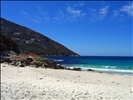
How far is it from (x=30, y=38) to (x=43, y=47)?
998 cm

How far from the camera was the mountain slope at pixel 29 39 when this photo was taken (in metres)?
121

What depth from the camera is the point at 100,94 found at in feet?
34.3

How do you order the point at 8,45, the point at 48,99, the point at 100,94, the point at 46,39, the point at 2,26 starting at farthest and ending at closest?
the point at 46,39 < the point at 2,26 < the point at 8,45 < the point at 100,94 < the point at 48,99

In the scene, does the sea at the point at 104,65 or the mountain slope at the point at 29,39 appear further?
the mountain slope at the point at 29,39

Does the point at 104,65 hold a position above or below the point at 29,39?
below

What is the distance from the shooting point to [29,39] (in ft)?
422

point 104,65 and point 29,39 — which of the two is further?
point 29,39

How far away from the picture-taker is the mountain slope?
398ft

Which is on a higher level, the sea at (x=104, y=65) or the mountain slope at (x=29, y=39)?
the mountain slope at (x=29, y=39)

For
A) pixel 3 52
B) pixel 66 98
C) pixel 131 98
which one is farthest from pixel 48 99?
pixel 3 52

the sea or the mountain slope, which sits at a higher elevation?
the mountain slope

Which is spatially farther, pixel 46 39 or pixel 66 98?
pixel 46 39

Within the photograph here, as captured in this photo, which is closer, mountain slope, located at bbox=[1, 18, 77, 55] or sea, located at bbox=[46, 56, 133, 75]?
sea, located at bbox=[46, 56, 133, 75]

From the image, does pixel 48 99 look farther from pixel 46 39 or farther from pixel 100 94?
pixel 46 39
